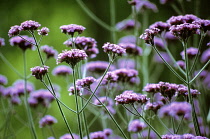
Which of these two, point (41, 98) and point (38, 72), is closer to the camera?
point (38, 72)

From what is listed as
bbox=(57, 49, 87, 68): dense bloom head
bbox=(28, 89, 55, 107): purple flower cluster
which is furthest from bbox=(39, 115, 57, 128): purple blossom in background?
bbox=(57, 49, 87, 68): dense bloom head

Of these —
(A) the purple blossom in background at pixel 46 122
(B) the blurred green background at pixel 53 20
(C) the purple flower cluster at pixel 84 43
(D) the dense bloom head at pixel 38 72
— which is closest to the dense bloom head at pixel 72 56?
(D) the dense bloom head at pixel 38 72

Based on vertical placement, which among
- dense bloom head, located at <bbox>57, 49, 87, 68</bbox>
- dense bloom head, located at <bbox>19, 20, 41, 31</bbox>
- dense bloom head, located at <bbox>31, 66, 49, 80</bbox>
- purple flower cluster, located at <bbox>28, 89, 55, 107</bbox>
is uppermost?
dense bloom head, located at <bbox>19, 20, 41, 31</bbox>

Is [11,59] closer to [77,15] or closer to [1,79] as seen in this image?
[77,15]

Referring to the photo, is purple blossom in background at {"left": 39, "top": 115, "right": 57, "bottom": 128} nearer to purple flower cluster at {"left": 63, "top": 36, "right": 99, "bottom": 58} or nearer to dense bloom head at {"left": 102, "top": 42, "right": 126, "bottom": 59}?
purple flower cluster at {"left": 63, "top": 36, "right": 99, "bottom": 58}

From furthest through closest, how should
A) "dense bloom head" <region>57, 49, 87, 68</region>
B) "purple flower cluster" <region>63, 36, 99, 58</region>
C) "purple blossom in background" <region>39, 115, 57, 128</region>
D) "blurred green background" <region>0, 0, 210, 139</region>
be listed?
"blurred green background" <region>0, 0, 210, 139</region>, "purple blossom in background" <region>39, 115, 57, 128</region>, "purple flower cluster" <region>63, 36, 99, 58</region>, "dense bloom head" <region>57, 49, 87, 68</region>

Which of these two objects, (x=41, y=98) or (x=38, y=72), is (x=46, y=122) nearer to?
(x=41, y=98)

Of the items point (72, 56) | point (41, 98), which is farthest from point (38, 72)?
point (41, 98)

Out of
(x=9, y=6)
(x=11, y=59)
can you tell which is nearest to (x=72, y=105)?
(x=11, y=59)

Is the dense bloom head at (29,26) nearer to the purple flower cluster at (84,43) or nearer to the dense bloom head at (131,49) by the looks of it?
the purple flower cluster at (84,43)
